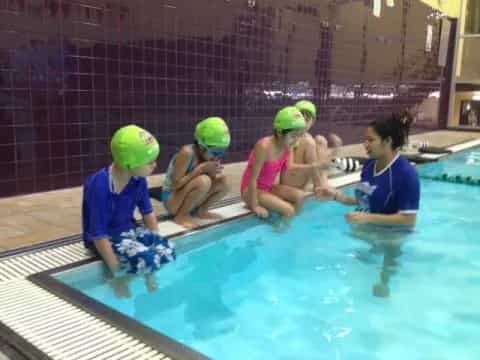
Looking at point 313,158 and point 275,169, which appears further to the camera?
point 313,158

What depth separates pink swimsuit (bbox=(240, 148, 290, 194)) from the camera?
425 centimetres

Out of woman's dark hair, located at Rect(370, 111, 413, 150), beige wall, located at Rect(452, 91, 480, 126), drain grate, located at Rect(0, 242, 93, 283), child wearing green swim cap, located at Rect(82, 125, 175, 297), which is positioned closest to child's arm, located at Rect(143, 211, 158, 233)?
child wearing green swim cap, located at Rect(82, 125, 175, 297)

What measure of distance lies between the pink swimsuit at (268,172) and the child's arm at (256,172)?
14 cm

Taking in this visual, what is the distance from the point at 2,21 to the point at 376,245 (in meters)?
3.97

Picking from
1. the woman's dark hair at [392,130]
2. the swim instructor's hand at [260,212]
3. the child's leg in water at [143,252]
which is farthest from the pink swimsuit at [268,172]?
the child's leg in water at [143,252]

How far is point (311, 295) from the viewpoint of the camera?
3.04m

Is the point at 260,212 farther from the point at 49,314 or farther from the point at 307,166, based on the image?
the point at 49,314

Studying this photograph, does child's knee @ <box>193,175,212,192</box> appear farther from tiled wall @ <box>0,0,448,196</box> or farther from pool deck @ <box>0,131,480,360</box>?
tiled wall @ <box>0,0,448,196</box>

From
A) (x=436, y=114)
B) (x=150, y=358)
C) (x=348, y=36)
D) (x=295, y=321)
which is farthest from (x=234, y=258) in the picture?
(x=436, y=114)

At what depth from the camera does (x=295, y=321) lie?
106 inches

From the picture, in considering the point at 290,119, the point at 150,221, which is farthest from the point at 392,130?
the point at 150,221

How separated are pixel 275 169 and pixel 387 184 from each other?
45.1 inches

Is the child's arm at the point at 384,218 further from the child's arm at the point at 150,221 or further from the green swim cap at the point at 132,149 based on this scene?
the green swim cap at the point at 132,149

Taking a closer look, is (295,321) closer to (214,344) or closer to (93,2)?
(214,344)
